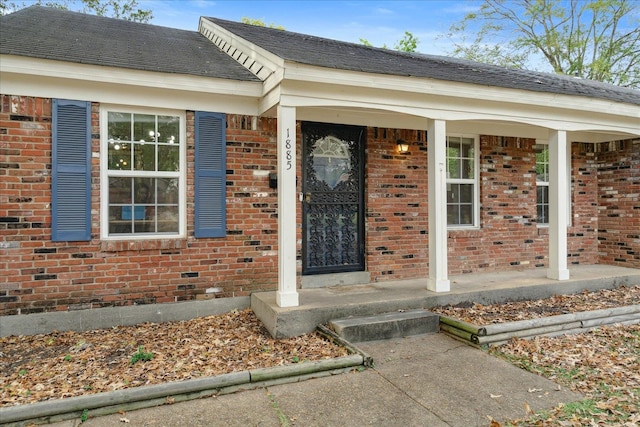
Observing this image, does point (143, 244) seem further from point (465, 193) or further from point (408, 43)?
point (408, 43)

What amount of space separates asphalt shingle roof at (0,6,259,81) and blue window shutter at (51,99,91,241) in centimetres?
58

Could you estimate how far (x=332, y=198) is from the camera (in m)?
6.00

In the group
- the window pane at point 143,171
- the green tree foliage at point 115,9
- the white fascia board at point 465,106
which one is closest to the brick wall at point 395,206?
the white fascia board at point 465,106

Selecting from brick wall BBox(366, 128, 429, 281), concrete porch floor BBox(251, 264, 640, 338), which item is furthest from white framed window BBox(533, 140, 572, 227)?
brick wall BBox(366, 128, 429, 281)

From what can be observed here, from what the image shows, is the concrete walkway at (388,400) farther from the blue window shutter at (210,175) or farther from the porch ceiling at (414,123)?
the porch ceiling at (414,123)

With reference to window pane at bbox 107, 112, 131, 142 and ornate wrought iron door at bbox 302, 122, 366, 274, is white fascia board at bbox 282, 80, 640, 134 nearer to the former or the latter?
ornate wrought iron door at bbox 302, 122, 366, 274

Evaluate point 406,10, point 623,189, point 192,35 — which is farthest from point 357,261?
point 406,10

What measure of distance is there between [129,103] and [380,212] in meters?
3.70

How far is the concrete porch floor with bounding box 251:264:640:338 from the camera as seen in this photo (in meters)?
4.39

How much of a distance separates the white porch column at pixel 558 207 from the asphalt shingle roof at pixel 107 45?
457 cm

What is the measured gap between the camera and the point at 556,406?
2.99 metres

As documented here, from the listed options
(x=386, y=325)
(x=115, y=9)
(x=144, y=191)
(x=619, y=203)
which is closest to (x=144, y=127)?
(x=144, y=191)

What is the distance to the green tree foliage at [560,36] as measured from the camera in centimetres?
1819

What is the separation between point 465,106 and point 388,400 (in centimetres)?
396
